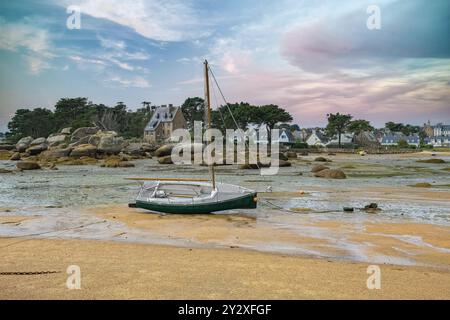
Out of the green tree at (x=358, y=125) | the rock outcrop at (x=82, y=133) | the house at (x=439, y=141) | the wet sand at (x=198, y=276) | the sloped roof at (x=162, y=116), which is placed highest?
the sloped roof at (x=162, y=116)

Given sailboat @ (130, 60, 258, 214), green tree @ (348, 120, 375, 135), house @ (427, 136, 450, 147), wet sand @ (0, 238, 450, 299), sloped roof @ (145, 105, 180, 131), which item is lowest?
wet sand @ (0, 238, 450, 299)

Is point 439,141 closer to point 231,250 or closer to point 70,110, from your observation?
point 70,110

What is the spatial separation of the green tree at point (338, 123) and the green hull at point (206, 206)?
102298 mm

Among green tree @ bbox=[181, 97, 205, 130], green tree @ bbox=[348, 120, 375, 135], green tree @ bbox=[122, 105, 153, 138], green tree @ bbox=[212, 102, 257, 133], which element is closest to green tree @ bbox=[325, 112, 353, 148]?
green tree @ bbox=[348, 120, 375, 135]

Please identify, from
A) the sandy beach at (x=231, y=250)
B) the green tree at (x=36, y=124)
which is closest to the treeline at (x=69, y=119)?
the green tree at (x=36, y=124)

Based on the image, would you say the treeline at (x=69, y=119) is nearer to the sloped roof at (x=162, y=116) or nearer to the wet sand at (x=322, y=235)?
the sloped roof at (x=162, y=116)

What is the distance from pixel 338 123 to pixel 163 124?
48.9 metres

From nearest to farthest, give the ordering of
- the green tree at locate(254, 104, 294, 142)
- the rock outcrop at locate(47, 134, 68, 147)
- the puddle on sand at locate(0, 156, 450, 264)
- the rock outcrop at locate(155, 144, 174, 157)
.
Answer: the puddle on sand at locate(0, 156, 450, 264)
the rock outcrop at locate(155, 144, 174, 157)
the rock outcrop at locate(47, 134, 68, 147)
the green tree at locate(254, 104, 294, 142)

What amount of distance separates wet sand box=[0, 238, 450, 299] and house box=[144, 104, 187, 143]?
97.5 m

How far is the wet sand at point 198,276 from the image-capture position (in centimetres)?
730

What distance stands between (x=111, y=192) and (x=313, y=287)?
2138 centimetres

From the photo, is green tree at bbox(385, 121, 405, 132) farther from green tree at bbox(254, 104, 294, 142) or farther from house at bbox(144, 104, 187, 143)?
house at bbox(144, 104, 187, 143)

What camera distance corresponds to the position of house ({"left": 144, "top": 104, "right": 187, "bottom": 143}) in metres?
109
